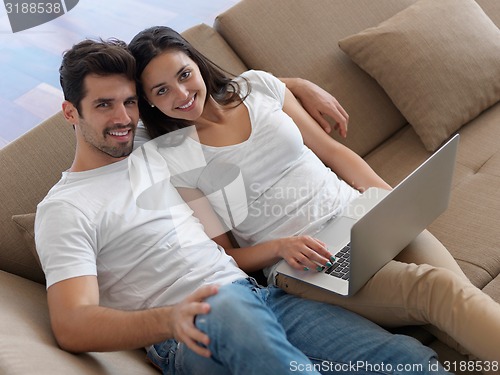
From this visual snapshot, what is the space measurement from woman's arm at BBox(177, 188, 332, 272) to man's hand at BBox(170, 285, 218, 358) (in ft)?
1.20

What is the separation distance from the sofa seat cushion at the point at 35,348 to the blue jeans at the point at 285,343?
0.10 meters

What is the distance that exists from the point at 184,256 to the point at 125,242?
0.49ft

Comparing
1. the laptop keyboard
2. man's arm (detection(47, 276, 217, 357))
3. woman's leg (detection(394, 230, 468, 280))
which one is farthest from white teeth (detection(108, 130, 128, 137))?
woman's leg (detection(394, 230, 468, 280))

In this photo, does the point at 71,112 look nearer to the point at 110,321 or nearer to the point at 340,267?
the point at 110,321

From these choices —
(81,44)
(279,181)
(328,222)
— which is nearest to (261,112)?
(279,181)

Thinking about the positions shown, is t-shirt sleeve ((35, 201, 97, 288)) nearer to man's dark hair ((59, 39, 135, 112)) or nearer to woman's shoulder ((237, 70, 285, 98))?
man's dark hair ((59, 39, 135, 112))

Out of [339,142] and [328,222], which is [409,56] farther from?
[328,222]

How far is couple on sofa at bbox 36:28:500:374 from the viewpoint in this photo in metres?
1.51

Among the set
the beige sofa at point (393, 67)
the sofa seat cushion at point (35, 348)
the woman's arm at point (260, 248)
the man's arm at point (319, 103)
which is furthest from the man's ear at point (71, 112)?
the man's arm at point (319, 103)

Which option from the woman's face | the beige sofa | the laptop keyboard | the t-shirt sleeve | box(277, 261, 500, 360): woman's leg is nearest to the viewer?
box(277, 261, 500, 360): woman's leg

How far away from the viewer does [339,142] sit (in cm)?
238

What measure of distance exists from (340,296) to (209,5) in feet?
9.16

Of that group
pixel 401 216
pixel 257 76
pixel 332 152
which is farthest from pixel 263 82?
pixel 401 216

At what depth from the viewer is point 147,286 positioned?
179 centimetres
